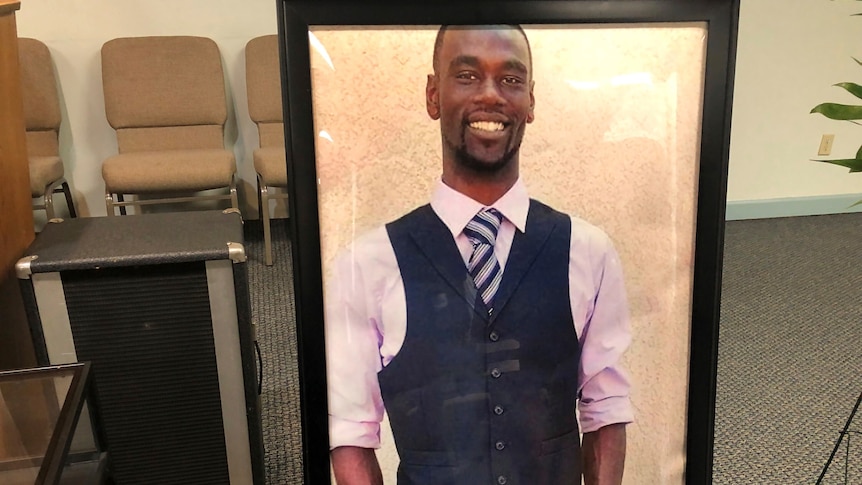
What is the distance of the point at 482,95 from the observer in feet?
3.19

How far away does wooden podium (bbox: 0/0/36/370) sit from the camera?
135 cm

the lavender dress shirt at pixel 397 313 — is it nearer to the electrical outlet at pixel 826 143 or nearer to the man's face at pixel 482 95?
the man's face at pixel 482 95

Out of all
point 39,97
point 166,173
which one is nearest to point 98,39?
point 39,97

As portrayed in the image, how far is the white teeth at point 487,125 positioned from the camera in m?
0.98

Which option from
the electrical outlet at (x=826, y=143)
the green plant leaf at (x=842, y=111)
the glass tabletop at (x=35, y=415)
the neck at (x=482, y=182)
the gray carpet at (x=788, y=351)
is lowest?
the gray carpet at (x=788, y=351)

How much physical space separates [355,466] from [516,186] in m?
0.45

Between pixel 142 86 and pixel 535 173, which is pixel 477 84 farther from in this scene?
pixel 142 86

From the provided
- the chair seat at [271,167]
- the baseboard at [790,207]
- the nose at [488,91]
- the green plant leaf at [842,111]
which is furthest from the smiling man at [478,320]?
the baseboard at [790,207]

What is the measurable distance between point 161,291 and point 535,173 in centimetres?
73

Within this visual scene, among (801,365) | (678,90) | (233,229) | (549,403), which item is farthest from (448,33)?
(801,365)

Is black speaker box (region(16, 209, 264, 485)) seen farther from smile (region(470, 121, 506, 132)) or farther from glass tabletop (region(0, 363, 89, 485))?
smile (region(470, 121, 506, 132))

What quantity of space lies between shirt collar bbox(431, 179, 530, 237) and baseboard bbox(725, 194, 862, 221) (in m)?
3.02

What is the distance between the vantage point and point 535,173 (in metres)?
1.01

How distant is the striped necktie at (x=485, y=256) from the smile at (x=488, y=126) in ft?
0.36
